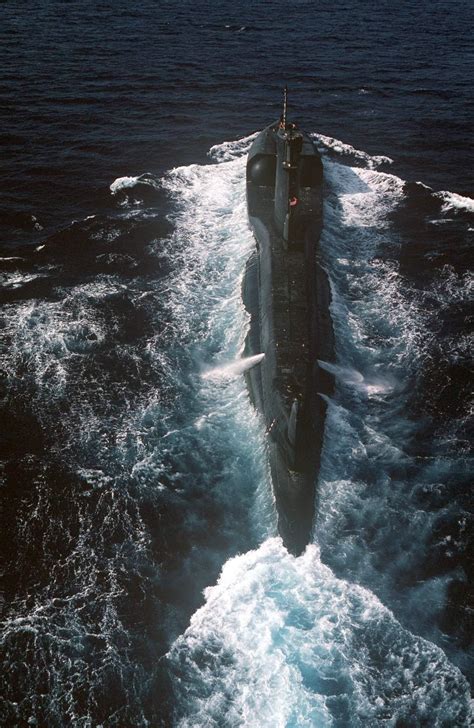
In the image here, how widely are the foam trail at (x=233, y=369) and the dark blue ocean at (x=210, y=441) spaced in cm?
23

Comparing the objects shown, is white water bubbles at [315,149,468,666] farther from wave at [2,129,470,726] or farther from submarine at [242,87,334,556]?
submarine at [242,87,334,556]

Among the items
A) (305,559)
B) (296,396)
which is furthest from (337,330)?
(305,559)

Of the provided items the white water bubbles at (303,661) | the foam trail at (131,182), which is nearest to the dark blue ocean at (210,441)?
the white water bubbles at (303,661)

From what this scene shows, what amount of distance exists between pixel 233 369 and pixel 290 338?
308 centimetres

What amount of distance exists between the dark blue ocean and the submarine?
77 cm

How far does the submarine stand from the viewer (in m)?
19.7

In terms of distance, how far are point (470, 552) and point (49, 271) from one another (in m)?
25.1

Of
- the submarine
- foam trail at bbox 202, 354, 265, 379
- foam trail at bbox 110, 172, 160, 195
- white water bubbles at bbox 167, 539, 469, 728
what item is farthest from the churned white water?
foam trail at bbox 110, 172, 160, 195

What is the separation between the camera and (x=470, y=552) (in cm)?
1928

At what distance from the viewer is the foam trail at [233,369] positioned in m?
25.2

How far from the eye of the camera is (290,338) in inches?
957

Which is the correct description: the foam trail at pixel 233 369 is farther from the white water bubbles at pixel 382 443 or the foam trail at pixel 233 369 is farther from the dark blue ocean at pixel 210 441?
the white water bubbles at pixel 382 443

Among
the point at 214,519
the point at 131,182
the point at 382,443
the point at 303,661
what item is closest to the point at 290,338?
the point at 382,443

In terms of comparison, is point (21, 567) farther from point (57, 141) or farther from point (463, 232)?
point (57, 141)
